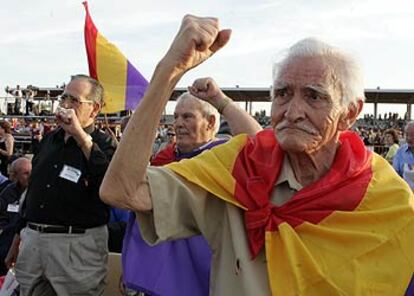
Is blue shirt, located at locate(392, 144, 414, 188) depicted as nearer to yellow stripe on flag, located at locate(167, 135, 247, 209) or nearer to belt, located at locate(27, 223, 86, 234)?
belt, located at locate(27, 223, 86, 234)

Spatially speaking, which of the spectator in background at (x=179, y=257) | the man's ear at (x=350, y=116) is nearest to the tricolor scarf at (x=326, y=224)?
the man's ear at (x=350, y=116)

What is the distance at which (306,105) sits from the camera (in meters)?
1.74

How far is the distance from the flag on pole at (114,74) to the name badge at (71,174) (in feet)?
8.47

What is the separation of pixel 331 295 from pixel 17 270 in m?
2.79

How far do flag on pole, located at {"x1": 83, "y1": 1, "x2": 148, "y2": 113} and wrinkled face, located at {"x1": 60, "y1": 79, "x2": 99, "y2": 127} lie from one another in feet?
7.58

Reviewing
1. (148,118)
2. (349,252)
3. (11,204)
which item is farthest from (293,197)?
(11,204)

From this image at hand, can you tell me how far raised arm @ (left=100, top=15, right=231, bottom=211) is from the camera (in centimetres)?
160

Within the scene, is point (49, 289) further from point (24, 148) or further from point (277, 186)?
point (24, 148)

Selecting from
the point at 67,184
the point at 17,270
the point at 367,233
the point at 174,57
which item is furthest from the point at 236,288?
the point at 17,270

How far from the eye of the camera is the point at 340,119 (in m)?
1.83

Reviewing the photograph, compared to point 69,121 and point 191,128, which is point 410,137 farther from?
point 69,121

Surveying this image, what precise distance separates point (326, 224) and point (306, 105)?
0.36 m

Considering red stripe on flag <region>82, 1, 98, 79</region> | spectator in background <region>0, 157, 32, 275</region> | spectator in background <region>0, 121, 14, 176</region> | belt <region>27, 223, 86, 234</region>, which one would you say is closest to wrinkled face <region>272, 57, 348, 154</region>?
belt <region>27, 223, 86, 234</region>

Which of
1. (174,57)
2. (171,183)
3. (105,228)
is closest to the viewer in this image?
(174,57)
